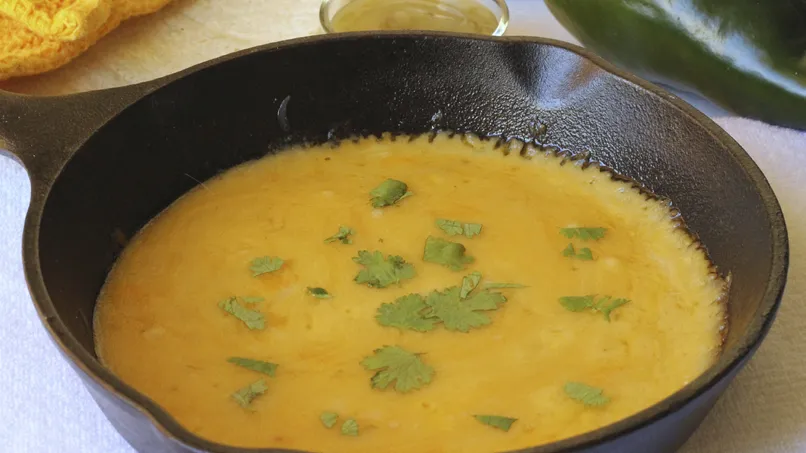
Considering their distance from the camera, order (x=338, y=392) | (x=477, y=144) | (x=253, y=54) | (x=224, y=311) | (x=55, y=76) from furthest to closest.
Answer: (x=55, y=76) → (x=477, y=144) → (x=253, y=54) → (x=224, y=311) → (x=338, y=392)

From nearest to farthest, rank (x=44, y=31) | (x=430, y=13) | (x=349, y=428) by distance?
(x=349, y=428) → (x=44, y=31) → (x=430, y=13)

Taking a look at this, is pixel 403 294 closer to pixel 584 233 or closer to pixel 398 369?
pixel 398 369

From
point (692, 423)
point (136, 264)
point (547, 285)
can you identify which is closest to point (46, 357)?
point (136, 264)

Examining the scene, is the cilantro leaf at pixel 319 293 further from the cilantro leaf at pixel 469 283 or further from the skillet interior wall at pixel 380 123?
the skillet interior wall at pixel 380 123

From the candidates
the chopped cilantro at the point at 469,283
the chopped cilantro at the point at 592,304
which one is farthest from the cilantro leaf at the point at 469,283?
the chopped cilantro at the point at 592,304

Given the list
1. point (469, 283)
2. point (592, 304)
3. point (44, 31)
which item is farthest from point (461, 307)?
point (44, 31)

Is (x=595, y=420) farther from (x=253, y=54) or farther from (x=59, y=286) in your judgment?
(x=253, y=54)

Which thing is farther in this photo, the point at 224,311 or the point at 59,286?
the point at 224,311
